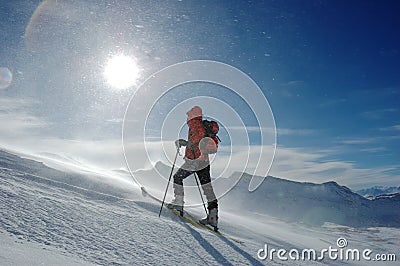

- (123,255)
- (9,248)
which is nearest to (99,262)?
(123,255)

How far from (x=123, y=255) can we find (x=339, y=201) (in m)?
223

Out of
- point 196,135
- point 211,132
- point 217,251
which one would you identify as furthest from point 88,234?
point 211,132

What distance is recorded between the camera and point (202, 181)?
24.0 feet

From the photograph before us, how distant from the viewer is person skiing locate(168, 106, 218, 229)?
23.1ft

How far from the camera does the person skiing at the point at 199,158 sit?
277 inches

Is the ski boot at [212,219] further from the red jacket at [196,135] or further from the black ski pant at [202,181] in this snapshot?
the red jacket at [196,135]

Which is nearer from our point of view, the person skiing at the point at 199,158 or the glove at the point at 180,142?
the person skiing at the point at 199,158

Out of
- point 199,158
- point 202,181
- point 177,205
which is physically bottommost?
point 177,205

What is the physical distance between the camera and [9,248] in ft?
8.80

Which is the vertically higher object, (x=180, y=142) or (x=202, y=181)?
(x=180, y=142)

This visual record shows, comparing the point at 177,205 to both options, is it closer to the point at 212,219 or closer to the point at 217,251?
the point at 212,219

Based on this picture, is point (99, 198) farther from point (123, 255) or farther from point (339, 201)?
point (339, 201)

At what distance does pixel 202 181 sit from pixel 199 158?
24.1 inches

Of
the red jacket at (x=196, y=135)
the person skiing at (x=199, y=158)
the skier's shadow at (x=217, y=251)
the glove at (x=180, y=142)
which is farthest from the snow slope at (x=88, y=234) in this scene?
the glove at (x=180, y=142)
